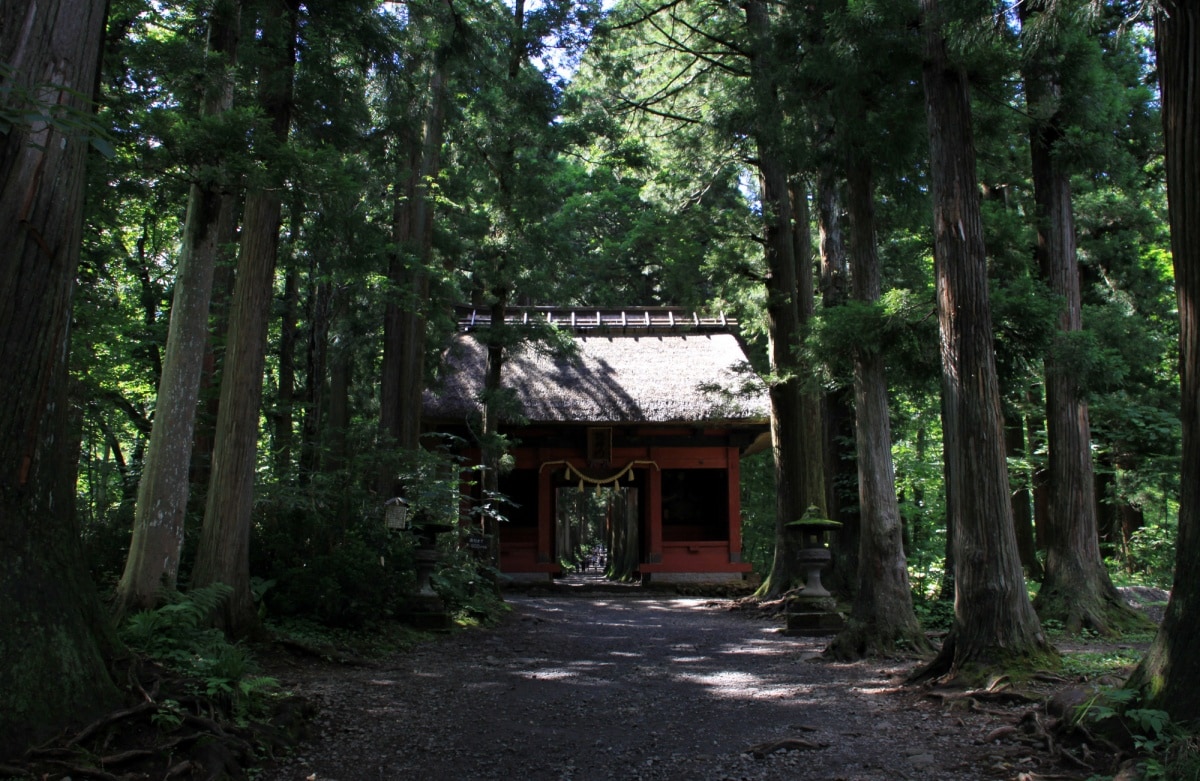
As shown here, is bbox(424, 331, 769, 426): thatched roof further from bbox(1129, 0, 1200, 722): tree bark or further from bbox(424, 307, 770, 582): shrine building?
bbox(1129, 0, 1200, 722): tree bark

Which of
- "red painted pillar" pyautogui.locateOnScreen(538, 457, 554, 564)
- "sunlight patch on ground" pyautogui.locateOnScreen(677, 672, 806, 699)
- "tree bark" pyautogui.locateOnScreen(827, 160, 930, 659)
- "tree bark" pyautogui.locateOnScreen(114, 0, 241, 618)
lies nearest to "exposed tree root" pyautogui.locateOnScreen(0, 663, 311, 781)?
"tree bark" pyautogui.locateOnScreen(114, 0, 241, 618)

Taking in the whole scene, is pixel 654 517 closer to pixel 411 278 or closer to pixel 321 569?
pixel 411 278

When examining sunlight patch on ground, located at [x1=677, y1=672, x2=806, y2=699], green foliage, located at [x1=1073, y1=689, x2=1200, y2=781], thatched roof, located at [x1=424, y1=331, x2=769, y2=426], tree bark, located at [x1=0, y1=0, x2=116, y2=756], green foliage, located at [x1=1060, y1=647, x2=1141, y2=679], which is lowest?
sunlight patch on ground, located at [x1=677, y1=672, x2=806, y2=699]

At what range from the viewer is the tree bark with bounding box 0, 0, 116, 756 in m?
3.83

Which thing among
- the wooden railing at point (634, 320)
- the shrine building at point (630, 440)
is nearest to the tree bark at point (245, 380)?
the shrine building at point (630, 440)

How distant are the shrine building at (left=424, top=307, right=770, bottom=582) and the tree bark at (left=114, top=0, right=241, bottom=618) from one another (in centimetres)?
1075

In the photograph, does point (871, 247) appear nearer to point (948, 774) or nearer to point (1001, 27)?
point (1001, 27)

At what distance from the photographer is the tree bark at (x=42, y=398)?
151 inches

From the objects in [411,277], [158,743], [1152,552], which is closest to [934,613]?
[411,277]

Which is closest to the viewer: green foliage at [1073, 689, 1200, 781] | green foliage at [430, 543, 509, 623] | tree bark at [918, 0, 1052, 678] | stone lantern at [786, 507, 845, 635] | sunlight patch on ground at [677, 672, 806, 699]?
green foliage at [1073, 689, 1200, 781]

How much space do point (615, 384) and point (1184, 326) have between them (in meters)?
15.7

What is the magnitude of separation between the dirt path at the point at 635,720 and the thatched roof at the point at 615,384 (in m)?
8.87

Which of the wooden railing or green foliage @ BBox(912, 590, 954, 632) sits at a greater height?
the wooden railing

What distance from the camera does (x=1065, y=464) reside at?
9.68m
